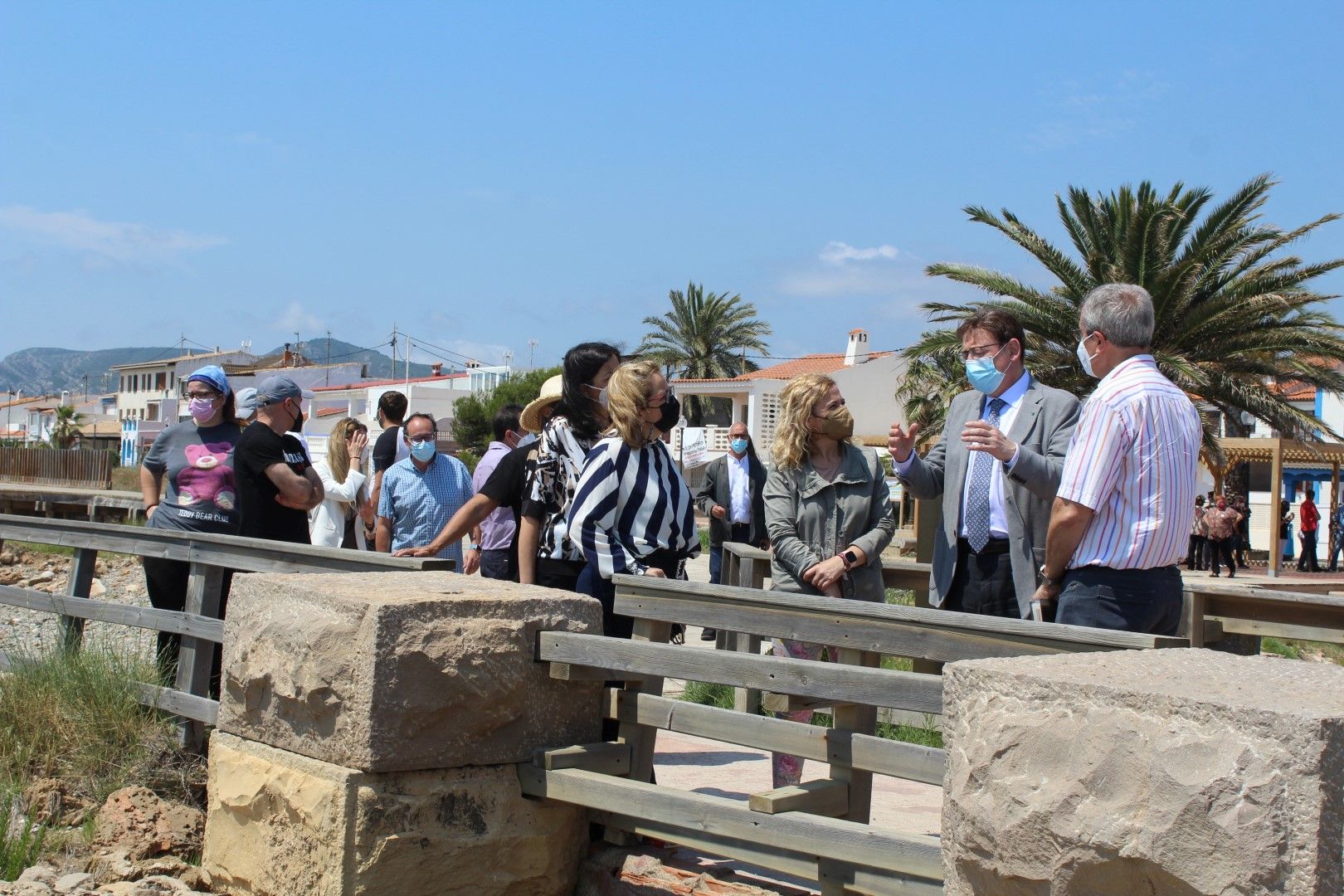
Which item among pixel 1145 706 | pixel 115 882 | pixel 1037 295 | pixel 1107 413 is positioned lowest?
pixel 115 882

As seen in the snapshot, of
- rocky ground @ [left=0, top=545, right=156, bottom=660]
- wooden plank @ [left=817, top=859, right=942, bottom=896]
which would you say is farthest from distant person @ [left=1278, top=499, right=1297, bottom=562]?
wooden plank @ [left=817, top=859, right=942, bottom=896]

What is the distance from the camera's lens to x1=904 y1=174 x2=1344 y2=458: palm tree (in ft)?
73.4

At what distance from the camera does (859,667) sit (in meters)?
3.30

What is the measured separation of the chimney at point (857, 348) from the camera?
5881cm

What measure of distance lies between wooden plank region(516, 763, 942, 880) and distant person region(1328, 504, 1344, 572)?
27023 mm

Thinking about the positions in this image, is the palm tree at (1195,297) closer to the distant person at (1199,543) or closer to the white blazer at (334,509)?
the distant person at (1199,543)

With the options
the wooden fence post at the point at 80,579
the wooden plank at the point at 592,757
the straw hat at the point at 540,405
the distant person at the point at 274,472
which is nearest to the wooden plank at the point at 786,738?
the wooden plank at the point at 592,757

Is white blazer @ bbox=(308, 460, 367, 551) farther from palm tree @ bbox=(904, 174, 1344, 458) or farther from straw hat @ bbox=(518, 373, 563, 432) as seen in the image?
palm tree @ bbox=(904, 174, 1344, 458)

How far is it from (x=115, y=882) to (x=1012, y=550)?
3175mm

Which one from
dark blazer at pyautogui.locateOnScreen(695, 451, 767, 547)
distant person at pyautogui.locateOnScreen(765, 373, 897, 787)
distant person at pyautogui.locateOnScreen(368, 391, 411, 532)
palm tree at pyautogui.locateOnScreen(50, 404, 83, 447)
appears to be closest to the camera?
distant person at pyautogui.locateOnScreen(765, 373, 897, 787)

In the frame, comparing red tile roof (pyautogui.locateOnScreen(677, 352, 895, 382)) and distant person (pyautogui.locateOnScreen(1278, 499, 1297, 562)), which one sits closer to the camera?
distant person (pyautogui.locateOnScreen(1278, 499, 1297, 562))

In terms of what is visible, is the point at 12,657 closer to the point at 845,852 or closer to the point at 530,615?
the point at 530,615

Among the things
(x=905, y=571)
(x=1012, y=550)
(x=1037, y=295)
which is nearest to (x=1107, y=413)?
(x=1012, y=550)

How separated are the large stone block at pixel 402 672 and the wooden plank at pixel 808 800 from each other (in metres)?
0.82
